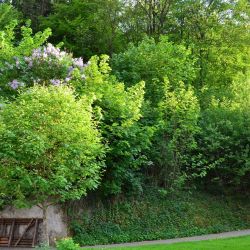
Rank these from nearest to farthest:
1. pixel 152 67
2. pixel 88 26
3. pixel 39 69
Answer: pixel 39 69 → pixel 152 67 → pixel 88 26

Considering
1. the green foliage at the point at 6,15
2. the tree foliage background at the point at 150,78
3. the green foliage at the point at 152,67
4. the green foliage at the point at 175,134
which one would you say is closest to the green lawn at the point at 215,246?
the tree foliage background at the point at 150,78

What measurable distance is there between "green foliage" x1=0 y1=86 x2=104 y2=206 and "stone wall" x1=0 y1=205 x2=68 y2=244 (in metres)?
4.48

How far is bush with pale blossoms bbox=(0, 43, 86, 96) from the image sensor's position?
19.5 metres

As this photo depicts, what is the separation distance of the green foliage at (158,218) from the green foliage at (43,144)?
5118 mm

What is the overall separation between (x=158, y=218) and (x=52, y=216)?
4666 millimetres

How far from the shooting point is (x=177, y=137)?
21328 millimetres

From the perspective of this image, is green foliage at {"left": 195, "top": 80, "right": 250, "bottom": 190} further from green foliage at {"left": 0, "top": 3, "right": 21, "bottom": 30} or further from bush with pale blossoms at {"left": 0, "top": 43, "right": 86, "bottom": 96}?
green foliage at {"left": 0, "top": 3, "right": 21, "bottom": 30}

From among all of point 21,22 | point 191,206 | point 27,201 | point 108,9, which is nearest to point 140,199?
point 191,206

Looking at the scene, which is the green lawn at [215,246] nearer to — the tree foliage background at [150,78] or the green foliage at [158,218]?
the green foliage at [158,218]

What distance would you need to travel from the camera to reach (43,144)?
12922 mm

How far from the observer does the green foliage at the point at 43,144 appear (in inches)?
517

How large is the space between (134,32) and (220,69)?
19.8ft

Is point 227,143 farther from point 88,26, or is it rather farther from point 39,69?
point 88,26

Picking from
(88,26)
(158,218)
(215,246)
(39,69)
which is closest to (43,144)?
(215,246)
